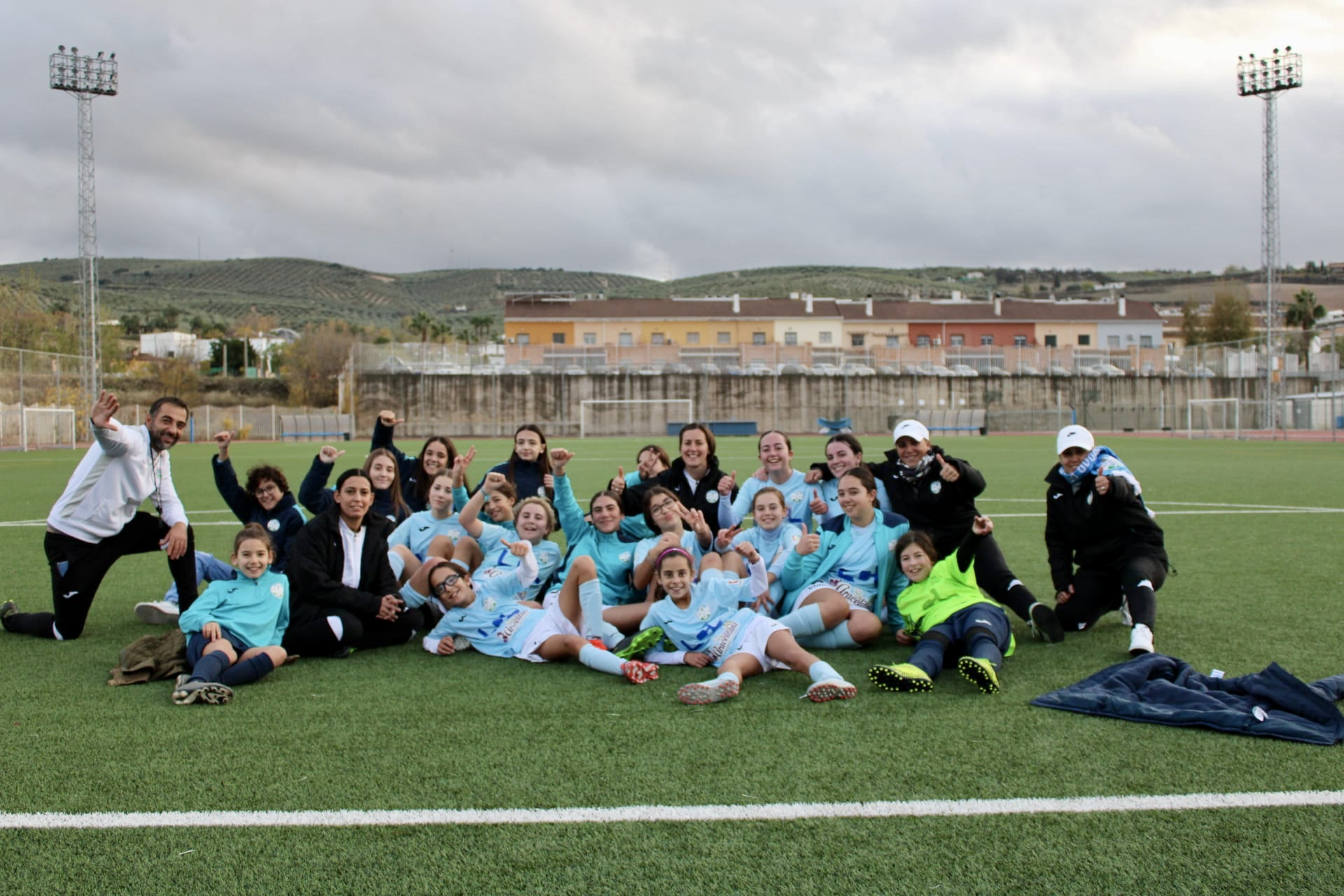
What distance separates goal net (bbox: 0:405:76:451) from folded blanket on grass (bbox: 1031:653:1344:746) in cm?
3713

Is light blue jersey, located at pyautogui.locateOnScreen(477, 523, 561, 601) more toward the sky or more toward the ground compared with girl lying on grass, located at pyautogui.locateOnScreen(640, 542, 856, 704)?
more toward the sky

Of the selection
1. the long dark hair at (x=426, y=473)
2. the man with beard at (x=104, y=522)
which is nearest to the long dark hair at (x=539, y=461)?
the long dark hair at (x=426, y=473)

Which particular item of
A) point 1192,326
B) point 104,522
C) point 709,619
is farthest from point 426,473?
point 1192,326

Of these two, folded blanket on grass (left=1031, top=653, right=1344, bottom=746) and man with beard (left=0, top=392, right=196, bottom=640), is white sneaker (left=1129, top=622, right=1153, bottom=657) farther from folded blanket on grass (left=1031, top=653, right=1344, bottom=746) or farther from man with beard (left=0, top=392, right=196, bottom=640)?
man with beard (left=0, top=392, right=196, bottom=640)

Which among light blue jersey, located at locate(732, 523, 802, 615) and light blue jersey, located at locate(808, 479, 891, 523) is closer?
light blue jersey, located at locate(732, 523, 802, 615)

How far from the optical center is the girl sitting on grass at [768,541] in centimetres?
635

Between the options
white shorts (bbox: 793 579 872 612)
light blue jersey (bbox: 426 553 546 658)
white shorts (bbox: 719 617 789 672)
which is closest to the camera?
white shorts (bbox: 719 617 789 672)

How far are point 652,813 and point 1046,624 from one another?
3.50 metres

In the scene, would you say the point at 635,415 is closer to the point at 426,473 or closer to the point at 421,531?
the point at 426,473

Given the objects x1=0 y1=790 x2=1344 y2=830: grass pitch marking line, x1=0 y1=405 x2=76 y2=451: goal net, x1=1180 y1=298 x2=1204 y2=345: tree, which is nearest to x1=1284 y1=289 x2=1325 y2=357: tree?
x1=1180 y1=298 x2=1204 y2=345: tree

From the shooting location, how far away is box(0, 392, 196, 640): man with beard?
6.26 meters

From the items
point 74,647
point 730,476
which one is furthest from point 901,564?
point 74,647

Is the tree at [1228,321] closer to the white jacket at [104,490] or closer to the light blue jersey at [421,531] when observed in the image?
the light blue jersey at [421,531]

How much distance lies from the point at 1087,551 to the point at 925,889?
412cm
